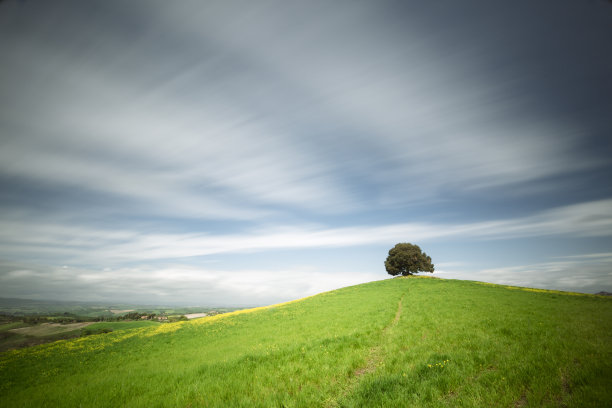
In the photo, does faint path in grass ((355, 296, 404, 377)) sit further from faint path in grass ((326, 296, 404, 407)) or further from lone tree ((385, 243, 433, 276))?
lone tree ((385, 243, 433, 276))

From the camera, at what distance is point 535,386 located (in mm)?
6012

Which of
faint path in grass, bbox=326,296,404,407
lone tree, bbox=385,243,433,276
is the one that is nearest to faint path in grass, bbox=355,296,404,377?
faint path in grass, bbox=326,296,404,407

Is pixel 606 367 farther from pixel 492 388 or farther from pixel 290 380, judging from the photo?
pixel 290 380

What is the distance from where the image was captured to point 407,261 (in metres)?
58.7

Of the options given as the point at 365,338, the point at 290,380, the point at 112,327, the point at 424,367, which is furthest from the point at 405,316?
the point at 112,327

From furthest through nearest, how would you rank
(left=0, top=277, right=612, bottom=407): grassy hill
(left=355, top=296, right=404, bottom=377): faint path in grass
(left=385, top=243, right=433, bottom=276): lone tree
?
(left=385, top=243, right=433, bottom=276): lone tree < (left=355, top=296, right=404, bottom=377): faint path in grass < (left=0, top=277, right=612, bottom=407): grassy hill

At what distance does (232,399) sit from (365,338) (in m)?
8.26

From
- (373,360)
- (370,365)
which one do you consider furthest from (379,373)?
(373,360)

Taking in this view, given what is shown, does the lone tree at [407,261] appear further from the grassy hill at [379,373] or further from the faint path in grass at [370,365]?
the faint path in grass at [370,365]

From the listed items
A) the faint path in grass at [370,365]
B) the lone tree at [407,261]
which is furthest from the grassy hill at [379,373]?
the lone tree at [407,261]

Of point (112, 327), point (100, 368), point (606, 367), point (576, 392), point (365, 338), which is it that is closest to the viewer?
point (576, 392)

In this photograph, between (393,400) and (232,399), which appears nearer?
(393,400)

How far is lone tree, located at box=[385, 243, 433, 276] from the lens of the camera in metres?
58.9

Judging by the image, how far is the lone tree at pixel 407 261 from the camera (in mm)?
58875
